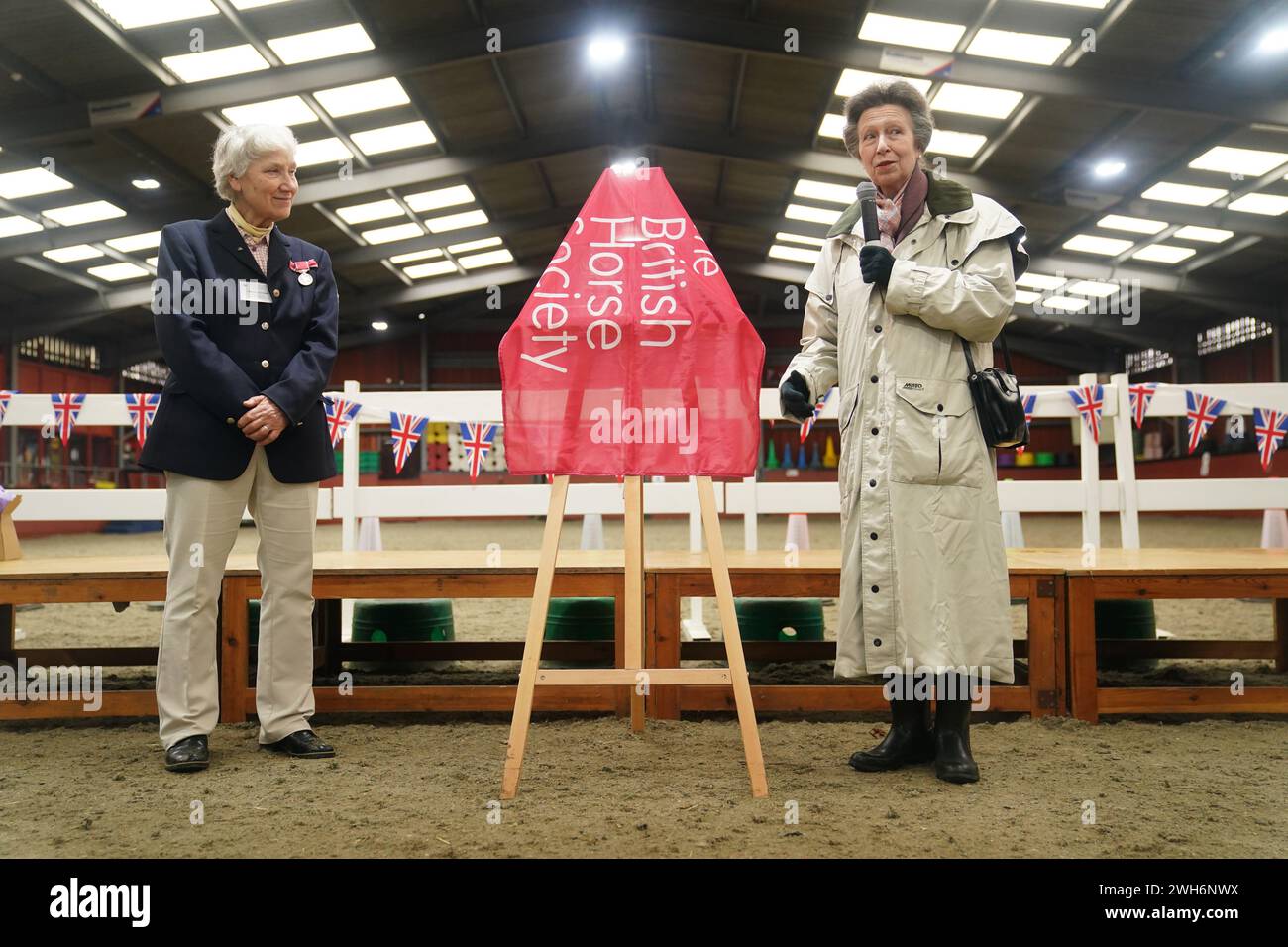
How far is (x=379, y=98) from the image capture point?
10781 mm

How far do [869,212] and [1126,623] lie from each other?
8.06ft

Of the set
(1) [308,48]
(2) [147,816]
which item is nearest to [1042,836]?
(2) [147,816]

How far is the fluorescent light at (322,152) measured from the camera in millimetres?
11617

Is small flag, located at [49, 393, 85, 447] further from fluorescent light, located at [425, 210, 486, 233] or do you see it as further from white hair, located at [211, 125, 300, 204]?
fluorescent light, located at [425, 210, 486, 233]

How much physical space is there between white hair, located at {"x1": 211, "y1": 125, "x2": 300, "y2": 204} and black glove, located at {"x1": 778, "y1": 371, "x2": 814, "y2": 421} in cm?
152

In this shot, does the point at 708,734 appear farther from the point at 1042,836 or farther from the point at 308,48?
the point at 308,48

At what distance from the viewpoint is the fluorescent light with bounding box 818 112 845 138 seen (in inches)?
465

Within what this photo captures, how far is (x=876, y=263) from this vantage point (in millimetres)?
2293

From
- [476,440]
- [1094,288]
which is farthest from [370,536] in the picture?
[1094,288]

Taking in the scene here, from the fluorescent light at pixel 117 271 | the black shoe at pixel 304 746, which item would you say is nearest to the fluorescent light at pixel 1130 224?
the black shoe at pixel 304 746

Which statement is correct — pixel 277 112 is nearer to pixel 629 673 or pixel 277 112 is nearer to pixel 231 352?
pixel 231 352

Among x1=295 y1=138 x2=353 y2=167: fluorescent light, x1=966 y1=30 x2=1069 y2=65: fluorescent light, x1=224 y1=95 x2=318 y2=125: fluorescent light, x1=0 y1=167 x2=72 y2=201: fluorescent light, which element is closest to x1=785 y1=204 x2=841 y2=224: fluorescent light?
x1=966 y1=30 x2=1069 y2=65: fluorescent light

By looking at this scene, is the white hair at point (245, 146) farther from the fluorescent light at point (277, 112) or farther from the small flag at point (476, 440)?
the fluorescent light at point (277, 112)
